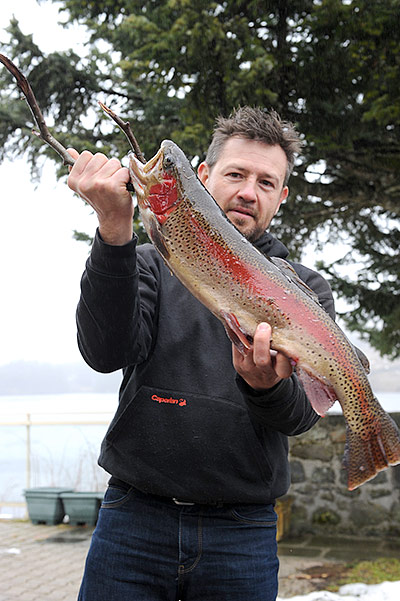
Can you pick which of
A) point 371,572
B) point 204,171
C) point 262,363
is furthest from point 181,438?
point 371,572

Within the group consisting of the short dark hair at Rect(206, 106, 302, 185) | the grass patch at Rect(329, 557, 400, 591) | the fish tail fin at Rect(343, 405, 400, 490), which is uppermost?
the short dark hair at Rect(206, 106, 302, 185)

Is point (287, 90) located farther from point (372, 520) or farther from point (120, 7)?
point (372, 520)

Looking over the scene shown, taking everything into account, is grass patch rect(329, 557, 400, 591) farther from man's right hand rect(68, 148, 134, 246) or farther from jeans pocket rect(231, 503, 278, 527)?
man's right hand rect(68, 148, 134, 246)

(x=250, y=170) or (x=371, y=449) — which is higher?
(x=250, y=170)

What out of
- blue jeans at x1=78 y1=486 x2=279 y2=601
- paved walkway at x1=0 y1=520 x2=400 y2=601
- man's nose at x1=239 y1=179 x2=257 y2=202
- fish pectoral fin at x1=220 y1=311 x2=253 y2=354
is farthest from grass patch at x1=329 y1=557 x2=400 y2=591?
fish pectoral fin at x1=220 y1=311 x2=253 y2=354

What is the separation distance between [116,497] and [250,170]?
155 cm

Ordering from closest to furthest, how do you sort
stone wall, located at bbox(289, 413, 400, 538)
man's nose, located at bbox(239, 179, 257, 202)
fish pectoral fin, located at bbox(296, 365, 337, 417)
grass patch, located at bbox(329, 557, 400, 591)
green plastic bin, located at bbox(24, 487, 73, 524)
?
fish pectoral fin, located at bbox(296, 365, 337, 417) < man's nose, located at bbox(239, 179, 257, 202) < grass patch, located at bbox(329, 557, 400, 591) < stone wall, located at bbox(289, 413, 400, 538) < green plastic bin, located at bbox(24, 487, 73, 524)

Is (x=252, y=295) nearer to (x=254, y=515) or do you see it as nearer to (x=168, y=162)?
(x=168, y=162)

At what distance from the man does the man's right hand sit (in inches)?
2.5

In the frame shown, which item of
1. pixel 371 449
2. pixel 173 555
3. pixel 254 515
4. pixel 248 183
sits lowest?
pixel 173 555

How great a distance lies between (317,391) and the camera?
2143mm

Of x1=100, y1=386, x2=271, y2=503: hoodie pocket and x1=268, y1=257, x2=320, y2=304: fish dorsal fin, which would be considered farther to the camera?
x1=100, y1=386, x2=271, y2=503: hoodie pocket

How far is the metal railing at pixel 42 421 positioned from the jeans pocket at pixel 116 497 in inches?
365

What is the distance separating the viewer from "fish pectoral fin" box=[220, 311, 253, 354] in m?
2.06
